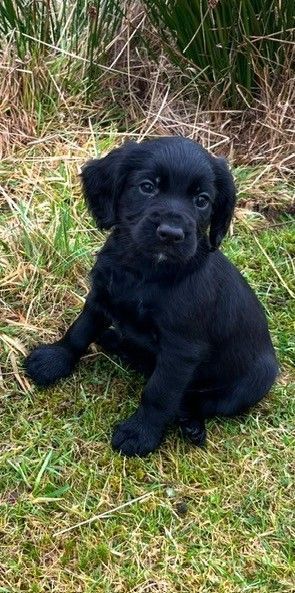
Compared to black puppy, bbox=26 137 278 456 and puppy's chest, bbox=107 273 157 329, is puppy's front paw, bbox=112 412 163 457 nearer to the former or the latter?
black puppy, bbox=26 137 278 456

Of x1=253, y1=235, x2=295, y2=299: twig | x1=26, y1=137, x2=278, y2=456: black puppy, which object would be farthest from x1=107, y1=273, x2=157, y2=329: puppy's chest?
x1=253, y1=235, x2=295, y2=299: twig

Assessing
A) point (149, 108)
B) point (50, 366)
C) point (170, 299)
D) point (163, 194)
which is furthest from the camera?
point (149, 108)

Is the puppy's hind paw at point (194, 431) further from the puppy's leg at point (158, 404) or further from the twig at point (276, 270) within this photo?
the twig at point (276, 270)

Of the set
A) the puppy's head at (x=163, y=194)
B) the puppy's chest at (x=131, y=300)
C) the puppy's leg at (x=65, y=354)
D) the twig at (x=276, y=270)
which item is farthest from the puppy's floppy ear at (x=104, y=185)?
the twig at (x=276, y=270)

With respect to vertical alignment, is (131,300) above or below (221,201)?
below

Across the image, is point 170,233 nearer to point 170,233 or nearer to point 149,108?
point 170,233

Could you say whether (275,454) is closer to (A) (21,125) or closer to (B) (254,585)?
(B) (254,585)

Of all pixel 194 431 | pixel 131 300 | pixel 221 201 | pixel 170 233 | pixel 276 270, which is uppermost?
pixel 170 233

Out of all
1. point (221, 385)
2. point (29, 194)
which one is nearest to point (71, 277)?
point (29, 194)

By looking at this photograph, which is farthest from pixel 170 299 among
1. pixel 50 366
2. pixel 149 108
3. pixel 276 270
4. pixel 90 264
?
pixel 149 108
